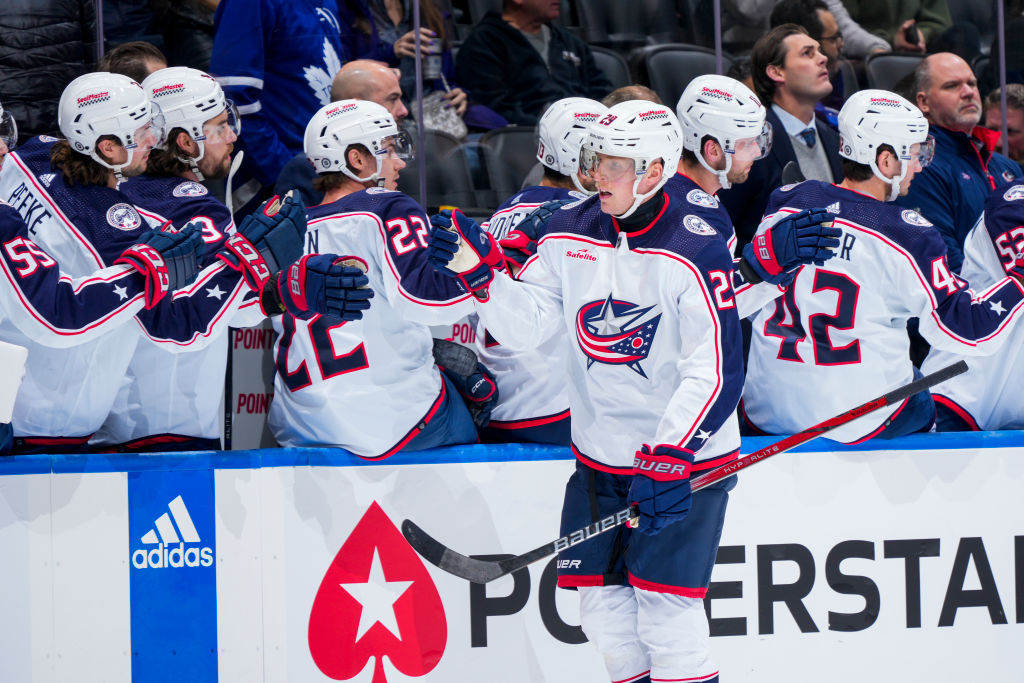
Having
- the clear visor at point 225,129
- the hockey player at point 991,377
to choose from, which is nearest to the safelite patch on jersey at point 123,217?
the clear visor at point 225,129

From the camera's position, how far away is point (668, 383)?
2.99 metres

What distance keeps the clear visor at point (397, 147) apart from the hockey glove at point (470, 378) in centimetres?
61

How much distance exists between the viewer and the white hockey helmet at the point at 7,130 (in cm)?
344

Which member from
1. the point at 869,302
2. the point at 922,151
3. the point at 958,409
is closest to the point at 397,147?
the point at 869,302

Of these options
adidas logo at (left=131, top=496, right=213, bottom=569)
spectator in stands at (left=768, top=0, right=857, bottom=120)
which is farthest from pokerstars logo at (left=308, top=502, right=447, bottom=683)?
spectator in stands at (left=768, top=0, right=857, bottom=120)

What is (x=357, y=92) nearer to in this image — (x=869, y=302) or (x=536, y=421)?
(x=536, y=421)

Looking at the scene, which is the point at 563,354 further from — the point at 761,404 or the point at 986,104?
the point at 986,104

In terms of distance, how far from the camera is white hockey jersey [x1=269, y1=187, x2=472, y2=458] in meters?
3.47

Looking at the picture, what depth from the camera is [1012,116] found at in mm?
5039

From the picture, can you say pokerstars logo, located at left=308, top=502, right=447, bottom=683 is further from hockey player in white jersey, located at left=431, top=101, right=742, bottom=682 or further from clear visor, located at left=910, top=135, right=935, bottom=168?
clear visor, located at left=910, top=135, right=935, bottom=168

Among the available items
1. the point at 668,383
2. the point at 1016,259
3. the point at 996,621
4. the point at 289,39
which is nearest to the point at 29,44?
the point at 289,39

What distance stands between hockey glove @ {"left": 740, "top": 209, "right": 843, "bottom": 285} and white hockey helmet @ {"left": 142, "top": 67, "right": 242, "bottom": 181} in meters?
1.72

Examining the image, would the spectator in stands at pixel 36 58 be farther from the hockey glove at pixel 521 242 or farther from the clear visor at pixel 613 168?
the clear visor at pixel 613 168

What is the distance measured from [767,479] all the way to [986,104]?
7.52 feet
